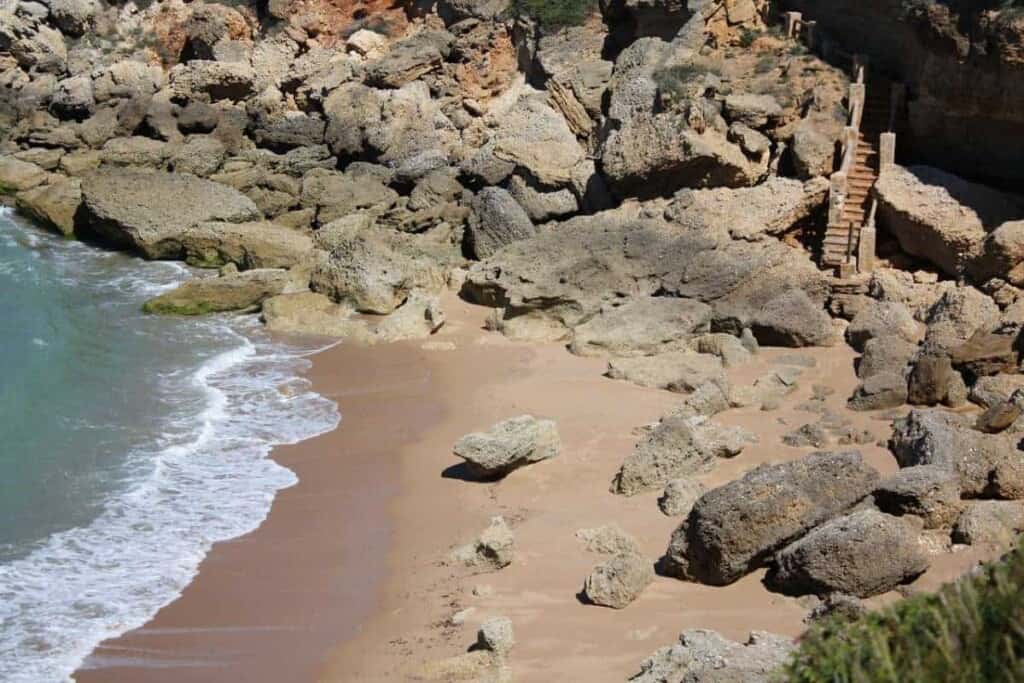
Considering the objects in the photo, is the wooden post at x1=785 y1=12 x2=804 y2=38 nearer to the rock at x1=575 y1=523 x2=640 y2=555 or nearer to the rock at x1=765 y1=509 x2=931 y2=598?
the rock at x1=575 y1=523 x2=640 y2=555

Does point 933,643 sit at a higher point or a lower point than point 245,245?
higher

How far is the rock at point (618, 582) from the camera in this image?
1024 cm

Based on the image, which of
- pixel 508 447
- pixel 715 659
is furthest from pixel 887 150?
pixel 715 659

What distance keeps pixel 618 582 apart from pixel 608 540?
1.13 m

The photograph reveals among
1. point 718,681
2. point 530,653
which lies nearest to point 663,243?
point 530,653

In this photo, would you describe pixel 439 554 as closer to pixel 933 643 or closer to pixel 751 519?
pixel 751 519

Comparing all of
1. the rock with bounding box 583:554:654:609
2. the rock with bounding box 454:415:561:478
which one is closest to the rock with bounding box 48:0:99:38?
the rock with bounding box 454:415:561:478

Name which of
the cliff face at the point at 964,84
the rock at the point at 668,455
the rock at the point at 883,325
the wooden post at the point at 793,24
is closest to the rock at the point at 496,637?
the rock at the point at 668,455

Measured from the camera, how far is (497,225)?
23141 millimetres

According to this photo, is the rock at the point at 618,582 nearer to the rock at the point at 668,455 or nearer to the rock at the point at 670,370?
the rock at the point at 668,455

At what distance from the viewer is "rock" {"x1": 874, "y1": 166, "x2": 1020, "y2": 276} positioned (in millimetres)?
18344

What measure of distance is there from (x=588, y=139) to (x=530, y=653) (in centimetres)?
1716

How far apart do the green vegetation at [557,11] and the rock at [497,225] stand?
755 cm

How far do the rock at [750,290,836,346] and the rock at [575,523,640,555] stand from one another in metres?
6.88
